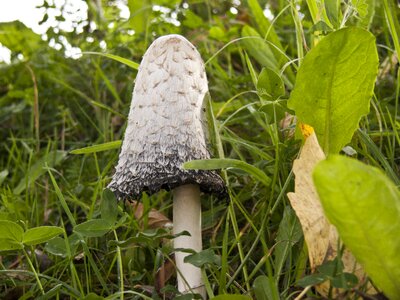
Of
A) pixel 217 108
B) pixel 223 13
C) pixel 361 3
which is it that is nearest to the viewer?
pixel 361 3

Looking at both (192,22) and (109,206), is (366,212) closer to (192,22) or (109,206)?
(109,206)

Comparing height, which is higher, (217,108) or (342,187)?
(217,108)

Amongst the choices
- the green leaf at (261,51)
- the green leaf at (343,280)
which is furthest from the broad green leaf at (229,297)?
the green leaf at (261,51)

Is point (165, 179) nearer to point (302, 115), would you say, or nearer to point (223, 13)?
point (302, 115)

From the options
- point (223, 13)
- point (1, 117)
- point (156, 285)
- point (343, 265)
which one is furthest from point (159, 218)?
point (223, 13)

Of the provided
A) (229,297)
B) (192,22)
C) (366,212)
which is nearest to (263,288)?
(229,297)

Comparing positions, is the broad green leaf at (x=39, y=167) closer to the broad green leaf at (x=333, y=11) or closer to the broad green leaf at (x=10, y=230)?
the broad green leaf at (x=10, y=230)

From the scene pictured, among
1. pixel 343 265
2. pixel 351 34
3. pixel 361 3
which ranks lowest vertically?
pixel 343 265

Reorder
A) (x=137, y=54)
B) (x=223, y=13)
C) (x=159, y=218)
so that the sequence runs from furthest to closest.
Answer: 1. (x=223, y=13)
2. (x=137, y=54)
3. (x=159, y=218)
